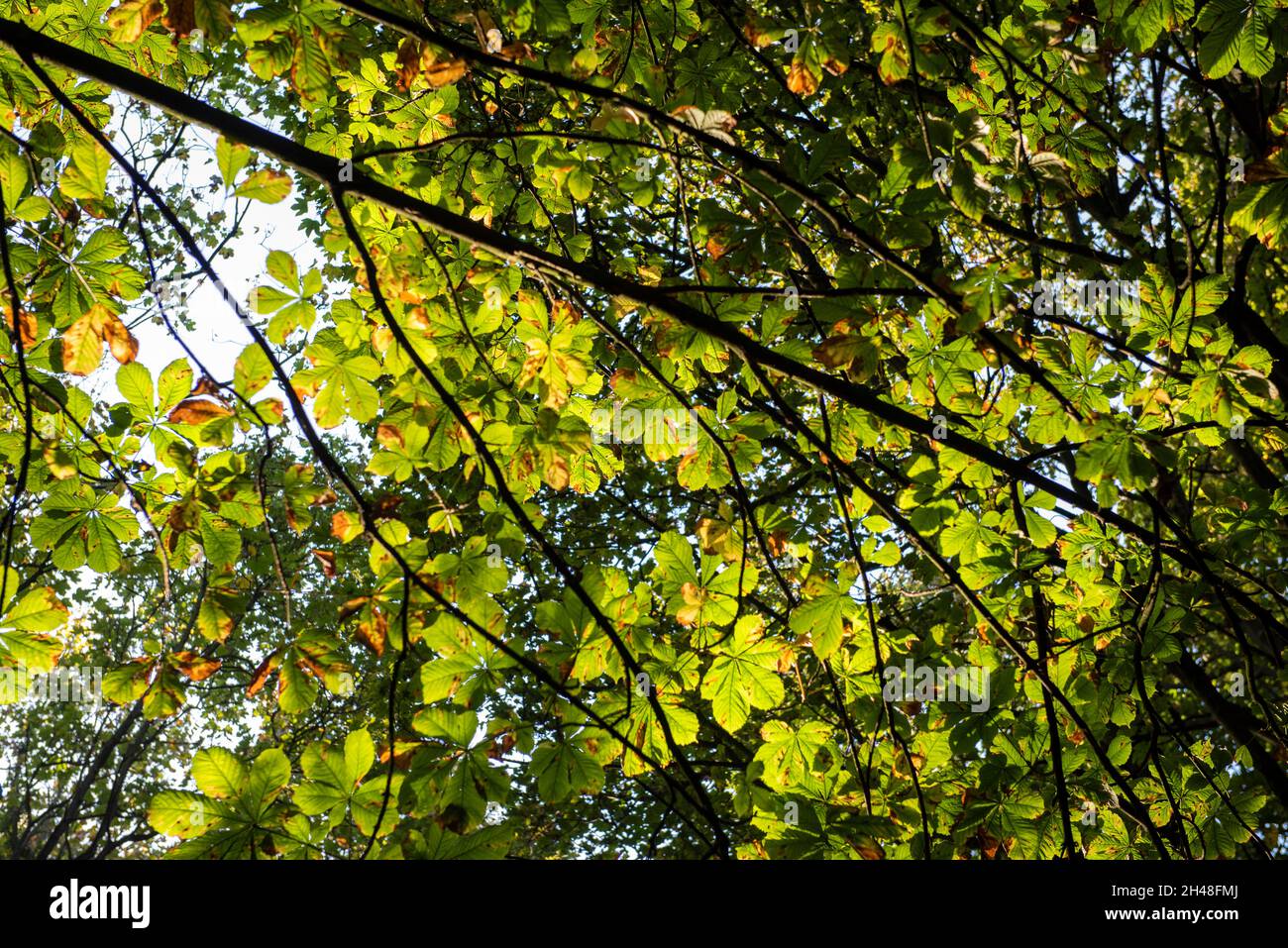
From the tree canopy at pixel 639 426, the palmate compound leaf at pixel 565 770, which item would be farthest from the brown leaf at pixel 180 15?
the palmate compound leaf at pixel 565 770

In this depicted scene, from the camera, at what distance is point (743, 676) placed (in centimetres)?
188

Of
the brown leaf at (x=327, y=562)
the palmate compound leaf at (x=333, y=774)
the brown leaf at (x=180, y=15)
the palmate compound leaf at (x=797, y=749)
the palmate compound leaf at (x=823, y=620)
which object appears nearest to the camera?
the palmate compound leaf at (x=333, y=774)

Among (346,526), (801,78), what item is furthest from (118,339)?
(801,78)

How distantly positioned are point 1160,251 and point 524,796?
18.7 feet

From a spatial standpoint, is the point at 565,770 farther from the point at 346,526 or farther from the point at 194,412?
the point at 194,412

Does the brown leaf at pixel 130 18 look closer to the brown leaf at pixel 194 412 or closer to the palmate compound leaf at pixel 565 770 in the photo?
the brown leaf at pixel 194 412

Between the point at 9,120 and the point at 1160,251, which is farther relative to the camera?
the point at 1160,251

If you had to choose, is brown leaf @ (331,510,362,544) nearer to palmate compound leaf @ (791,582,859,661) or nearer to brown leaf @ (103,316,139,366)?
brown leaf @ (103,316,139,366)

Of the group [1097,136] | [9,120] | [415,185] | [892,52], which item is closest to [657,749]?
[415,185]

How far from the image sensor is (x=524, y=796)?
6531 millimetres

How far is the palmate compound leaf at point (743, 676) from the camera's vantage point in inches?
73.2
